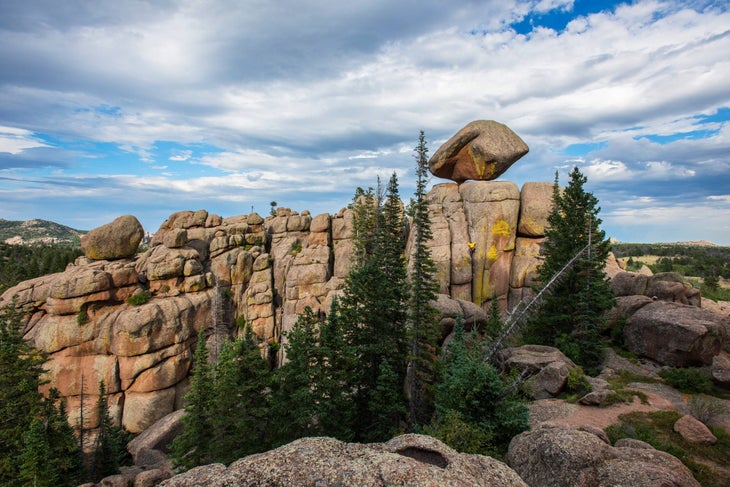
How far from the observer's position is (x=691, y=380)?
22.5m

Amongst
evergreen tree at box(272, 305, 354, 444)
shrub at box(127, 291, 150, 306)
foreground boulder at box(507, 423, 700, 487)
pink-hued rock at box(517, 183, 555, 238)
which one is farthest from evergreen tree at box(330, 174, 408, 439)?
shrub at box(127, 291, 150, 306)

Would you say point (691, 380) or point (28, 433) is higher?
point (691, 380)

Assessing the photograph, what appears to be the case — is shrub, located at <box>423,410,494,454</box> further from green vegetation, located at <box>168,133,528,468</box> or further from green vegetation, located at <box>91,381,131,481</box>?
green vegetation, located at <box>91,381,131,481</box>

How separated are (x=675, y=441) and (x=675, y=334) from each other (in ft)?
41.3

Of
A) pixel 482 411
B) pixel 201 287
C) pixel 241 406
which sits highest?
pixel 201 287

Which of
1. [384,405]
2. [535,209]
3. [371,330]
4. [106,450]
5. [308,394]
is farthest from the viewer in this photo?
[535,209]

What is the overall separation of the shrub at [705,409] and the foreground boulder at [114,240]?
57904 mm

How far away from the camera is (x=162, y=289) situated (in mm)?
46469

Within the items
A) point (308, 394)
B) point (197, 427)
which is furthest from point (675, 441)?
point (197, 427)

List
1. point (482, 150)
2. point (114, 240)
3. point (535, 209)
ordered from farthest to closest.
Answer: point (114, 240)
point (482, 150)
point (535, 209)

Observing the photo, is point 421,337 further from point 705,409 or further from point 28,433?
point 28,433

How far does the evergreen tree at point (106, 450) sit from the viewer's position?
3148 centimetres

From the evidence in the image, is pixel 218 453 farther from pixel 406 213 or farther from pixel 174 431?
pixel 406 213

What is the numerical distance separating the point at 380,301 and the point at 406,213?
96.7ft
